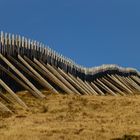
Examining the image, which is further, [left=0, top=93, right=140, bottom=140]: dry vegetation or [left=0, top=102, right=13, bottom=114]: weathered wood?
[left=0, top=102, right=13, bottom=114]: weathered wood

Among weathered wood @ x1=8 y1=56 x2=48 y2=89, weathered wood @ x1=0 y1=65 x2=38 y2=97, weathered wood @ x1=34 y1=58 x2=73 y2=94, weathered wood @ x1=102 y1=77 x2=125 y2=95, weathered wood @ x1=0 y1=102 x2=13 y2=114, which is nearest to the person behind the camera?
weathered wood @ x1=0 y1=102 x2=13 y2=114

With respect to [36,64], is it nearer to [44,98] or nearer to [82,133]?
[44,98]

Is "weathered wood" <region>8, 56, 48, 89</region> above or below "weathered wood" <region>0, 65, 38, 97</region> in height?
above

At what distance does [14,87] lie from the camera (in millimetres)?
20422

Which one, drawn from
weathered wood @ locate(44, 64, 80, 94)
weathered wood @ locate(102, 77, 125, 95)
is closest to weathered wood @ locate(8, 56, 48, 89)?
weathered wood @ locate(44, 64, 80, 94)

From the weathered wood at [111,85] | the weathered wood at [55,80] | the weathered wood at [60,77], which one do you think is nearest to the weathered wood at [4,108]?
the weathered wood at [55,80]

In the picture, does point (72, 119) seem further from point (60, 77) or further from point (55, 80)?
point (60, 77)

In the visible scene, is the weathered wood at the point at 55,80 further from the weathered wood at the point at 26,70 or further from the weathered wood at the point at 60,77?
the weathered wood at the point at 26,70

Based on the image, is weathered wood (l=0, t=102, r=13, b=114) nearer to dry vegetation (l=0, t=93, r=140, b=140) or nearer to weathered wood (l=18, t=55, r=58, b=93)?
dry vegetation (l=0, t=93, r=140, b=140)

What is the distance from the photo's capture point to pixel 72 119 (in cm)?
1430

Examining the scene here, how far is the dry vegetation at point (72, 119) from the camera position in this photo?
1202 cm

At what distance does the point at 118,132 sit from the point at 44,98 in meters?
6.68

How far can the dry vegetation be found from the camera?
12.0 meters

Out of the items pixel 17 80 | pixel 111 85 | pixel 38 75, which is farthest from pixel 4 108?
pixel 111 85
